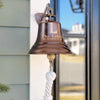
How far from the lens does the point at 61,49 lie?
2.44 ft

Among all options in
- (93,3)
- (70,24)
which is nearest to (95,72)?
(70,24)

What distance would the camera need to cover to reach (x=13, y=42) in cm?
91

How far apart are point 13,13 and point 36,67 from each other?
37cm

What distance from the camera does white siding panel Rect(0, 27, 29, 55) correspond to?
0.91 meters

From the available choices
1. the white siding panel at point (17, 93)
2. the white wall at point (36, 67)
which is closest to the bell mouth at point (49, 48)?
the white wall at point (36, 67)

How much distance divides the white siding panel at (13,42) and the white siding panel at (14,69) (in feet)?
0.13

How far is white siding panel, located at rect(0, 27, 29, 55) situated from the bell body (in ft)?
0.54

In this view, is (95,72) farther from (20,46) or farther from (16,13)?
(16,13)

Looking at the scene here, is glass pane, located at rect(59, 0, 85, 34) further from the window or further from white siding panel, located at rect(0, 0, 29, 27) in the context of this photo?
white siding panel, located at rect(0, 0, 29, 27)

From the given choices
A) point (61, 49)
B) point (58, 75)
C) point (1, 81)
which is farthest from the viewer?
point (58, 75)

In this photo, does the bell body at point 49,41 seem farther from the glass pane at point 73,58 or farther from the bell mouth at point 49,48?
the glass pane at point 73,58

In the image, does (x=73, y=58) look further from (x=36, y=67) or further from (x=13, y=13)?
(x=13, y=13)

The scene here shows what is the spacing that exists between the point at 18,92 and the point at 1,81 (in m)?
0.13

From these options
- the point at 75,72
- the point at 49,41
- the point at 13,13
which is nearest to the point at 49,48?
the point at 49,41
